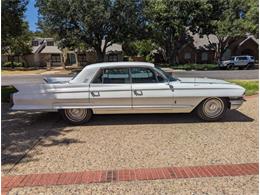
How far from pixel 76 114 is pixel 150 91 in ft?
5.90

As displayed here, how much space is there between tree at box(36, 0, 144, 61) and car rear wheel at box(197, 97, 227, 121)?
21349mm

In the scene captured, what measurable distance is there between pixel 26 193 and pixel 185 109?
4.28m

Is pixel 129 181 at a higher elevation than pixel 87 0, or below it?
below

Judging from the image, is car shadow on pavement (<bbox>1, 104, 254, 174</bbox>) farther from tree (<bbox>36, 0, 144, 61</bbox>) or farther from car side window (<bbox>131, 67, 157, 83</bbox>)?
tree (<bbox>36, 0, 144, 61</bbox>)

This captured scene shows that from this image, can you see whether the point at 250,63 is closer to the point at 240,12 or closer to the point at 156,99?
the point at 240,12

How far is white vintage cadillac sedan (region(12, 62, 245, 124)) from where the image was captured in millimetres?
6797

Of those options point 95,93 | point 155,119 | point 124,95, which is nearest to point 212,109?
point 155,119

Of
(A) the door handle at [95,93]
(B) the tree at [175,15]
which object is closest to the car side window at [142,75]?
(A) the door handle at [95,93]

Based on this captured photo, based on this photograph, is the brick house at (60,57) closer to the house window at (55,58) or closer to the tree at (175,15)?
the house window at (55,58)

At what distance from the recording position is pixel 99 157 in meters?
4.87

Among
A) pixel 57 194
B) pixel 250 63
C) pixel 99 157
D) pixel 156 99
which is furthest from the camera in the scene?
pixel 250 63

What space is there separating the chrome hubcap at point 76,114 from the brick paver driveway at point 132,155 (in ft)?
0.75

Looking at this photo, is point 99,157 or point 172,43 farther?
point 172,43

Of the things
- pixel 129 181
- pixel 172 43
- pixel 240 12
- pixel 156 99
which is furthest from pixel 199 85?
pixel 172 43
